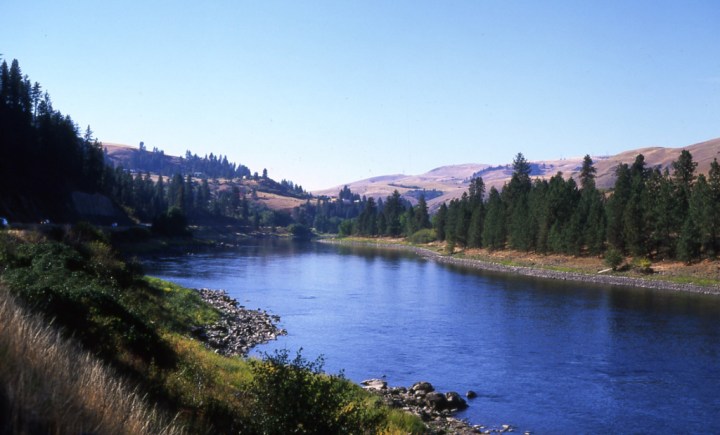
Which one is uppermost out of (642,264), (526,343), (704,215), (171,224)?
(704,215)

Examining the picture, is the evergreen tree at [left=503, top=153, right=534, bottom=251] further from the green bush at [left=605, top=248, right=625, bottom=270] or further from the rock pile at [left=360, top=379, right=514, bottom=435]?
the rock pile at [left=360, top=379, right=514, bottom=435]

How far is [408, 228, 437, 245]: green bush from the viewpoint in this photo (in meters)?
184

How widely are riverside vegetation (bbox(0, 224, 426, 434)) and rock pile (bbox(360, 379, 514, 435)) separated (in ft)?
7.06

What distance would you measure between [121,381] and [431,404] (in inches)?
730

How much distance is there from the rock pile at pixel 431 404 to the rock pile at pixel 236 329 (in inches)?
374

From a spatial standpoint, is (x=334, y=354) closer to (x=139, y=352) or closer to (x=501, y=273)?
(x=139, y=352)

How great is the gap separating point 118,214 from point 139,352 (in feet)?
410

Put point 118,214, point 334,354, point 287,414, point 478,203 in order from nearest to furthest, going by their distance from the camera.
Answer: point 287,414
point 334,354
point 118,214
point 478,203

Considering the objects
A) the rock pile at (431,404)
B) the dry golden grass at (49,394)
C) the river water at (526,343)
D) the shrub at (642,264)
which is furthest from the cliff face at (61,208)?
the shrub at (642,264)

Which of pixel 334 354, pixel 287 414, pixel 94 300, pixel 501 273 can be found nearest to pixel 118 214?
pixel 501 273

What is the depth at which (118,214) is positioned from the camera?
434 feet

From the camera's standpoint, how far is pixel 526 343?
135 ft

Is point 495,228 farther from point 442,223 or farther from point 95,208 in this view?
point 95,208

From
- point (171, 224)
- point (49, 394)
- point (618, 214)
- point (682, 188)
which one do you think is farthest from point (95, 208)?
point (49, 394)
